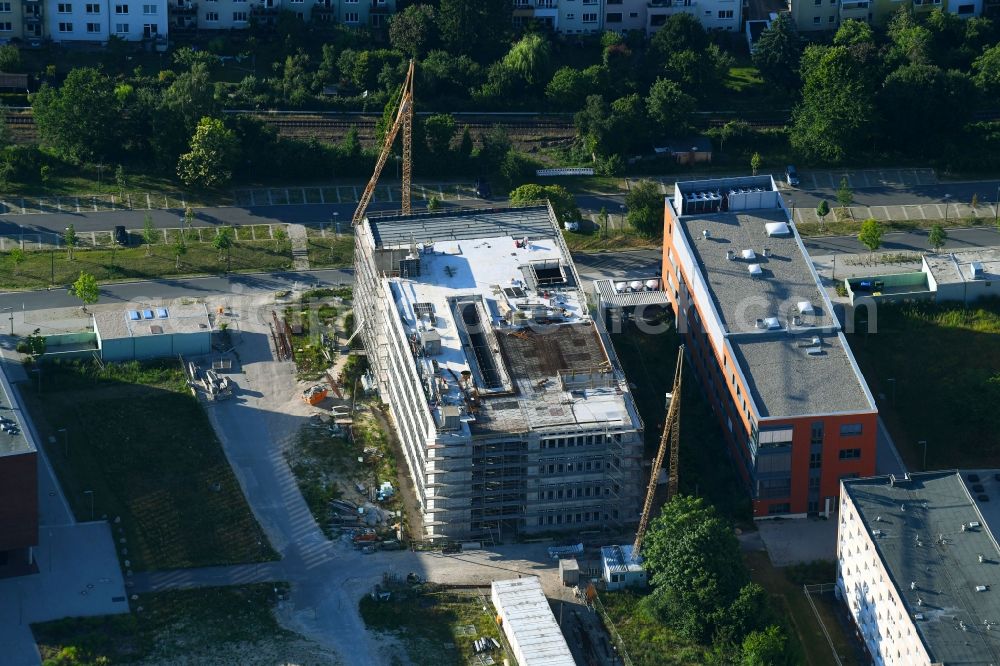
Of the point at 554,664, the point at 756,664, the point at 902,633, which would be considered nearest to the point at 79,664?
the point at 554,664

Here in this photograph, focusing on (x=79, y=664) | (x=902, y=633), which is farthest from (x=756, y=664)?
(x=79, y=664)

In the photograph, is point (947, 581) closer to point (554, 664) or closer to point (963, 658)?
point (963, 658)

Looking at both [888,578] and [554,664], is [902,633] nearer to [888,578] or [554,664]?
[888,578]

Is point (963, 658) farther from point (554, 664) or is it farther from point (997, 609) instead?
point (554, 664)

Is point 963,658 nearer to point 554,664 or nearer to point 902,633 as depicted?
point 902,633

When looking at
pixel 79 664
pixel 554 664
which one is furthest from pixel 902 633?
pixel 79 664

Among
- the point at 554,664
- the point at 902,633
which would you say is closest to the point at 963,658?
the point at 902,633
